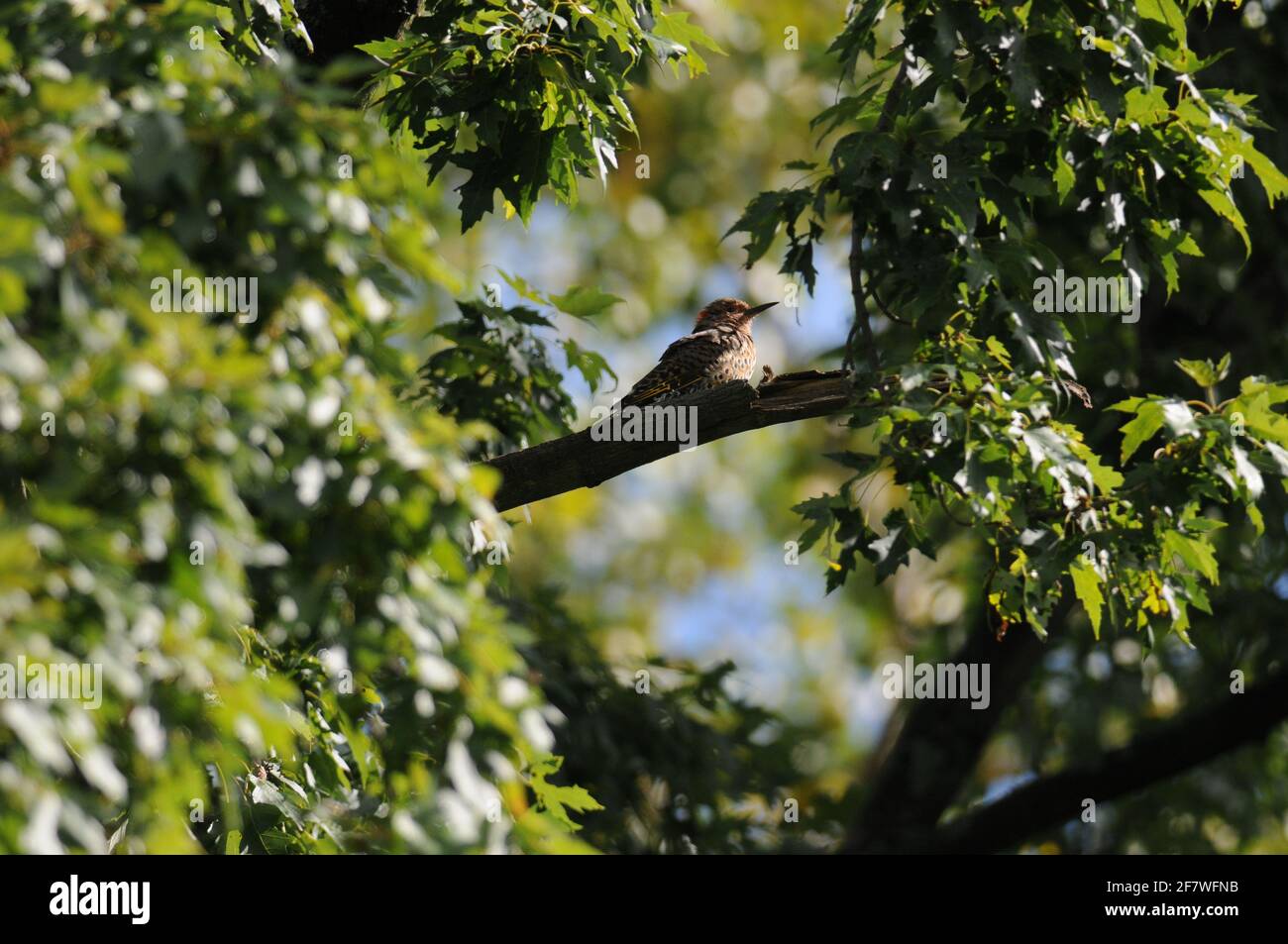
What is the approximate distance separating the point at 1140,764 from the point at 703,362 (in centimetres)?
333

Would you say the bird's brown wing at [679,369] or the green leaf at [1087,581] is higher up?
the bird's brown wing at [679,369]

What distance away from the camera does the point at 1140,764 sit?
7.53 metres

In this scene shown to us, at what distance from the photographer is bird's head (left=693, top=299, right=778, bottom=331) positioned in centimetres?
693

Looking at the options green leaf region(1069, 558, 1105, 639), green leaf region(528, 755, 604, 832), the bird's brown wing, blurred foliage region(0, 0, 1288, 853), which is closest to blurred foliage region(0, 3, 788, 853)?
blurred foliage region(0, 0, 1288, 853)

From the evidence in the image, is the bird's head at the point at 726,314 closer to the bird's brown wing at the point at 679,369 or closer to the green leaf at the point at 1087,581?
the bird's brown wing at the point at 679,369

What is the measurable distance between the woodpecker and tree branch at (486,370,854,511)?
1321 millimetres

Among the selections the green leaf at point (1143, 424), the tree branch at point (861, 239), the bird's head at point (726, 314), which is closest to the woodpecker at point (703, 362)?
the bird's head at point (726, 314)

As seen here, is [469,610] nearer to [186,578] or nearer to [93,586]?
[186,578]

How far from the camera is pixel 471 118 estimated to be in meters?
4.81

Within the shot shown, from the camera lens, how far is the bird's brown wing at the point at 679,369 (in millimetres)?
6137

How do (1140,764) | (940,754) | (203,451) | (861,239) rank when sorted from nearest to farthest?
(203,451)
(861,239)
(1140,764)
(940,754)

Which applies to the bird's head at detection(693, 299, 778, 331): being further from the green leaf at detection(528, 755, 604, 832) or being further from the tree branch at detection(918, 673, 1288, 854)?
the green leaf at detection(528, 755, 604, 832)

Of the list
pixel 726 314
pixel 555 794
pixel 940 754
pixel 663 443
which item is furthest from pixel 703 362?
pixel 940 754

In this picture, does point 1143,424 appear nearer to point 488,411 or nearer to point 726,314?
point 488,411
